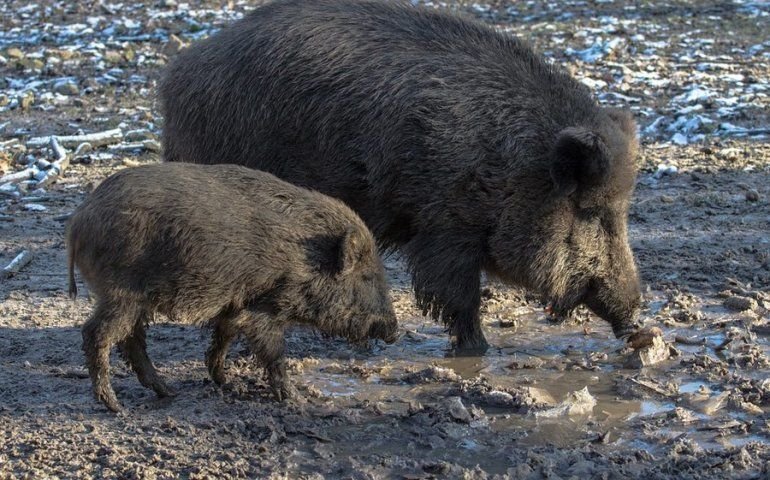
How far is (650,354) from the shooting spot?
5816 millimetres

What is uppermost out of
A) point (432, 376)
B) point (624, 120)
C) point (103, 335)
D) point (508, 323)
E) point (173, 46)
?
point (624, 120)

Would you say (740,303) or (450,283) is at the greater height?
(450,283)

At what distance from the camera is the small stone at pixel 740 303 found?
6547mm

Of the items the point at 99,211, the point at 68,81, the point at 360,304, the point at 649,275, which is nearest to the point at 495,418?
the point at 360,304

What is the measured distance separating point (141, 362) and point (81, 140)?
17.1 feet

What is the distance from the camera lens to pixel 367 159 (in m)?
5.98

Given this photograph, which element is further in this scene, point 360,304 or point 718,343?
point 718,343

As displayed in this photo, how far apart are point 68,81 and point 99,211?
7829 mm

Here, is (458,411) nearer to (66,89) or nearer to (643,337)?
(643,337)

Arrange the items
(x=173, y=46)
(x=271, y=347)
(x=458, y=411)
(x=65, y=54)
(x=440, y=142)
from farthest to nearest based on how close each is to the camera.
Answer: (x=173, y=46)
(x=65, y=54)
(x=440, y=142)
(x=271, y=347)
(x=458, y=411)

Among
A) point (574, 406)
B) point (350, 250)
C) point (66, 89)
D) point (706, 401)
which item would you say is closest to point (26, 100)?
point (66, 89)

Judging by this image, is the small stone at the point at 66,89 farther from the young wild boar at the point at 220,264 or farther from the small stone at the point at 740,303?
the small stone at the point at 740,303

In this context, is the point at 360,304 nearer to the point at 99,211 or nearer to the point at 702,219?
the point at 99,211

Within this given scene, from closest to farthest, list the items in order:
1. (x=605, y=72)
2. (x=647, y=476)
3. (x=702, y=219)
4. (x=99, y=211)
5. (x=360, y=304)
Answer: (x=647, y=476)
(x=99, y=211)
(x=360, y=304)
(x=702, y=219)
(x=605, y=72)
